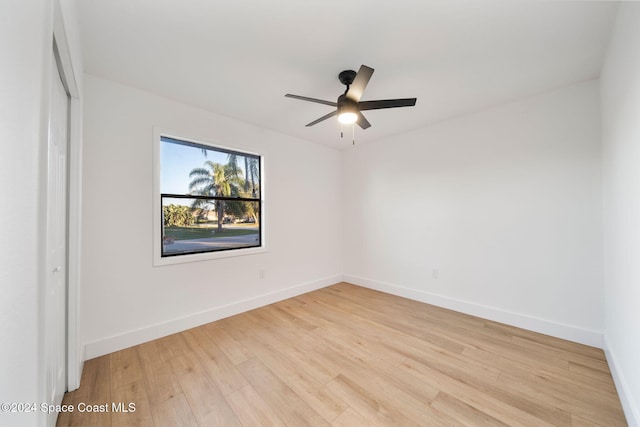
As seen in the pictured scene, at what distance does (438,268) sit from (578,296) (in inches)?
52.7

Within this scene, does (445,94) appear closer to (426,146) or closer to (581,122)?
(426,146)

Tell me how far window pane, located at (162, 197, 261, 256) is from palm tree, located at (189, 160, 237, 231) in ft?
0.04

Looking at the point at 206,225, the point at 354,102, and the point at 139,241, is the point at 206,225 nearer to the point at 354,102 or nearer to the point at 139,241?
the point at 139,241

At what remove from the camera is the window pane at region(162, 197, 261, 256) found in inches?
107

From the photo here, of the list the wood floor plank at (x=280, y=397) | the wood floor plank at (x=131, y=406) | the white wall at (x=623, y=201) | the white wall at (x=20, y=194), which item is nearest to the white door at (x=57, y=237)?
the wood floor plank at (x=131, y=406)

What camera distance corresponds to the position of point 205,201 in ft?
9.77

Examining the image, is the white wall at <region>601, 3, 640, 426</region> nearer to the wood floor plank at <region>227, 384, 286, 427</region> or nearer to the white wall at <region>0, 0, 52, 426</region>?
the wood floor plank at <region>227, 384, 286, 427</region>

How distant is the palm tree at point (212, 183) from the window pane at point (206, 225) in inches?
0.5

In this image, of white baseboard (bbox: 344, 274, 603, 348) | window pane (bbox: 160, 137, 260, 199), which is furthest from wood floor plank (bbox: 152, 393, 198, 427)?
white baseboard (bbox: 344, 274, 603, 348)

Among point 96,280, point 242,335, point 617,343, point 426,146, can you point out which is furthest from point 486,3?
point 96,280

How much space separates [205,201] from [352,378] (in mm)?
2457

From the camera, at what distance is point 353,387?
179 cm

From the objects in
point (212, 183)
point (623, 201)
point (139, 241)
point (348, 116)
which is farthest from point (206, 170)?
point (623, 201)

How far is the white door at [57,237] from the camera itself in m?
1.37
